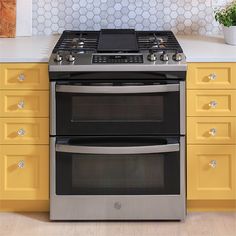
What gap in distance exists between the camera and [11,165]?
3539 millimetres

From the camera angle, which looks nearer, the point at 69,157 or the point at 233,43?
the point at 69,157

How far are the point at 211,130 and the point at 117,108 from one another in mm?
508

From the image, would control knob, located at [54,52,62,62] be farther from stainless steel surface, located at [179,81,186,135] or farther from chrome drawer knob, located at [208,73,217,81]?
chrome drawer knob, located at [208,73,217,81]

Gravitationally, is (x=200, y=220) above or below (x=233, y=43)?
below

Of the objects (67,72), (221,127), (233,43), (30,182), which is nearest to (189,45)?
(233,43)

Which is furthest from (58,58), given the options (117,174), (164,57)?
(117,174)

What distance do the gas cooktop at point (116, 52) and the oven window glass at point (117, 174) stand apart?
466mm

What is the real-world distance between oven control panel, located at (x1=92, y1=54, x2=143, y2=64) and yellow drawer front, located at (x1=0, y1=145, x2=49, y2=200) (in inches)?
21.0

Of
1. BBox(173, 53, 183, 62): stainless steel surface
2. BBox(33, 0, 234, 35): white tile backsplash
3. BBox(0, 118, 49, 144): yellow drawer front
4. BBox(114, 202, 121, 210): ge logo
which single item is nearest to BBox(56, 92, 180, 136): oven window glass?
BBox(0, 118, 49, 144): yellow drawer front

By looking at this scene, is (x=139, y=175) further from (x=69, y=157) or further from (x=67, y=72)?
(x=67, y=72)

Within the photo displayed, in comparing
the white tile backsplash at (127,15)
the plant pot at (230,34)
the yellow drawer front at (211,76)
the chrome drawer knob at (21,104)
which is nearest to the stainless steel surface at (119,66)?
the yellow drawer front at (211,76)

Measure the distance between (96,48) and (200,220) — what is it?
1070mm

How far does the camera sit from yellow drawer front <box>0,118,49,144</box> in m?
3.49

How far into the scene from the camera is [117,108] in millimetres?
3439
